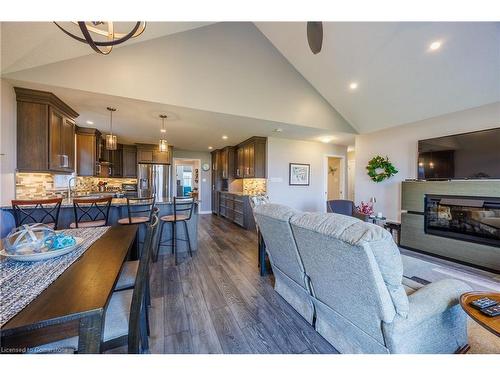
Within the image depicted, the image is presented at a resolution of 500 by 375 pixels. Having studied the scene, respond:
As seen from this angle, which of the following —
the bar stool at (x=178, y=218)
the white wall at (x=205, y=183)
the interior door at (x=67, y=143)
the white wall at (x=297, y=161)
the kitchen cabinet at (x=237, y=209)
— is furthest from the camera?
the white wall at (x=205, y=183)

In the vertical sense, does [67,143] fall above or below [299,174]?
above

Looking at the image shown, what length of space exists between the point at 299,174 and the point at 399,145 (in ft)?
7.57

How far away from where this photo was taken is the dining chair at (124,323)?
0.90 metres

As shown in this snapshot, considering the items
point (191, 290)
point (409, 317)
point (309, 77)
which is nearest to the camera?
point (409, 317)

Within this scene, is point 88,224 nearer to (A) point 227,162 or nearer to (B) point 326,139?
(A) point 227,162

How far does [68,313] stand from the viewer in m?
0.73

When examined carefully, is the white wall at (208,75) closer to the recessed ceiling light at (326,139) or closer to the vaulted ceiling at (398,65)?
the vaulted ceiling at (398,65)

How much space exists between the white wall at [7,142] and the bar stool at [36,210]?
0.30 metres

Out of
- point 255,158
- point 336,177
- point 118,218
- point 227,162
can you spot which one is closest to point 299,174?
point 255,158

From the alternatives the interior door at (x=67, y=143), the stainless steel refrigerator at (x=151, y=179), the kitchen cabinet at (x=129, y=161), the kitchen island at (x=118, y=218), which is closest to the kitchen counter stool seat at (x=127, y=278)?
the kitchen island at (x=118, y=218)

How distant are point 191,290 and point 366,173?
15.1 feet

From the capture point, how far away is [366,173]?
4910mm
